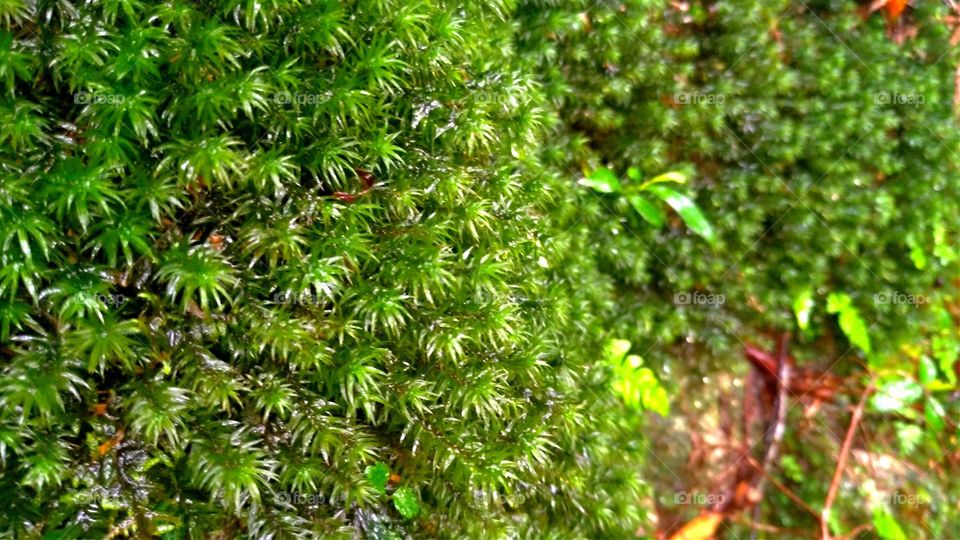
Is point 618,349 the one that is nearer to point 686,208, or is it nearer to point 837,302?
point 686,208

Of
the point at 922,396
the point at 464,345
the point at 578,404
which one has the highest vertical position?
the point at 464,345

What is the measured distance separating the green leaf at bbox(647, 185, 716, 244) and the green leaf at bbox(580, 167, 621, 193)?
19 cm

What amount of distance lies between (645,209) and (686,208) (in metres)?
0.21

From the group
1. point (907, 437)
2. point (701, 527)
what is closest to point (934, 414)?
point (907, 437)

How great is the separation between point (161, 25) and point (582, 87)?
1590 millimetres

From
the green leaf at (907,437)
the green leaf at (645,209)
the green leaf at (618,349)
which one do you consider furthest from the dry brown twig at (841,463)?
the green leaf at (645,209)

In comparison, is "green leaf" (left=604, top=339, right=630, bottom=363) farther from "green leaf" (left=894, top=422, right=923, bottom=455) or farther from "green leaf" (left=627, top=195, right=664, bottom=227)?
"green leaf" (left=894, top=422, right=923, bottom=455)

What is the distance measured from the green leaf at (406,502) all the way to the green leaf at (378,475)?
49 mm

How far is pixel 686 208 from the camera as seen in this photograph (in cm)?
273

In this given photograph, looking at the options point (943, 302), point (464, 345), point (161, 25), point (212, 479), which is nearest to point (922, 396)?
point (943, 302)

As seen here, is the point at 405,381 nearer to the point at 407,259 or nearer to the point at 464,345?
the point at 464,345

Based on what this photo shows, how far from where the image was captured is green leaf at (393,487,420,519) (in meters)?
1.64

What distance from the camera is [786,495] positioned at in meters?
3.12

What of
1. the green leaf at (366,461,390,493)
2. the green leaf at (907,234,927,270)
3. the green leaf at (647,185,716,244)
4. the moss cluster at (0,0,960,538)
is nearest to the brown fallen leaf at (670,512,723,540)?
the moss cluster at (0,0,960,538)
